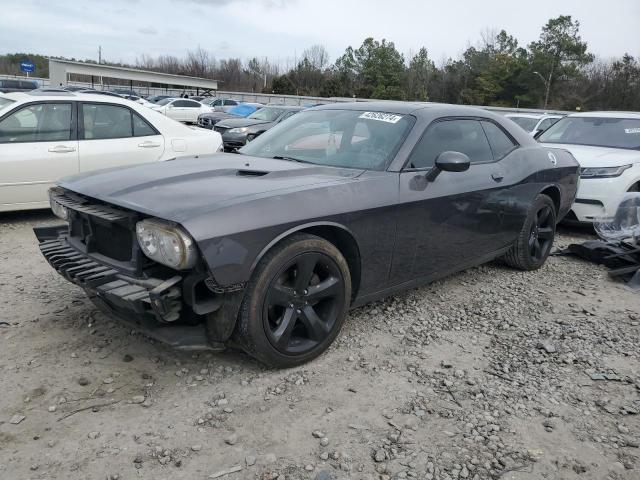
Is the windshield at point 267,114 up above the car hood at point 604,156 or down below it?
above

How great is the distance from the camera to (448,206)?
3820 mm

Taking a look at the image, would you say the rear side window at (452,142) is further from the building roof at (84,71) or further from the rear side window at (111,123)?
the building roof at (84,71)

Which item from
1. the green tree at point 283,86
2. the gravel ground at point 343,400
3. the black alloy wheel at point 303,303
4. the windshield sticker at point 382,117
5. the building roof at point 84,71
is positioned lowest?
the gravel ground at point 343,400

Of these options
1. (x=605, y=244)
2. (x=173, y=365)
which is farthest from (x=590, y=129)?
(x=173, y=365)

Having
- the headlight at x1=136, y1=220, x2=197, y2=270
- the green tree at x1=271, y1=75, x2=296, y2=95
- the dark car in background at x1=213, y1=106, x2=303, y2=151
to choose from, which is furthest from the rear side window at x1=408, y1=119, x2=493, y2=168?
the green tree at x1=271, y1=75, x2=296, y2=95

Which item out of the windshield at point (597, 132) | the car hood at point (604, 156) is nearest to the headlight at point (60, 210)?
the car hood at point (604, 156)

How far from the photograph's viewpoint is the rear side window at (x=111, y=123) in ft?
20.6

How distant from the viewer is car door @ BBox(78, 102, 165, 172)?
20.4ft

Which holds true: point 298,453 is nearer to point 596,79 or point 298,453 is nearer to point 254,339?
point 254,339

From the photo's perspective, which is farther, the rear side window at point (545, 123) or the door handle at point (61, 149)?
the rear side window at point (545, 123)

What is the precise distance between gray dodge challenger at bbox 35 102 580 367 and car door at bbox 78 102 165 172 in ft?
8.91

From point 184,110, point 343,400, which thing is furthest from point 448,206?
point 184,110

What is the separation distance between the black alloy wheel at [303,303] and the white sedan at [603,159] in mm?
4719

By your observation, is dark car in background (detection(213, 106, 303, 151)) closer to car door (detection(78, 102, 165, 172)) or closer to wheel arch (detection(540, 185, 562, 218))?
car door (detection(78, 102, 165, 172))
